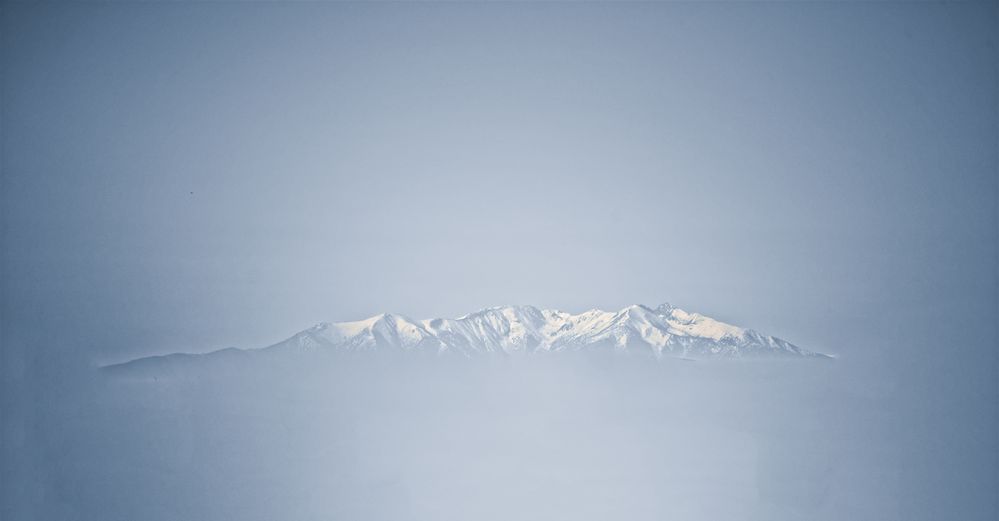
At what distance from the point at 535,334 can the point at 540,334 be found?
7 cm

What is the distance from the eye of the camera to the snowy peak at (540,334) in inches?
489

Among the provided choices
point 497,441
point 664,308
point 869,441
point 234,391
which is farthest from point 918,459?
point 234,391

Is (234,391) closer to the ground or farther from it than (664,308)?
closer to the ground

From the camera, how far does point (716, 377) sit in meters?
12.8

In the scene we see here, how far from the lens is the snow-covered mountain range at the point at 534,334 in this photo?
40.8 ft

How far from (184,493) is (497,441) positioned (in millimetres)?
4113

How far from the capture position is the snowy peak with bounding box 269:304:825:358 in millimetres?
12430

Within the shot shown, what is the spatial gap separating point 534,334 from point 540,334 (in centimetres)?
8

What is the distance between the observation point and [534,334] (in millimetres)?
12539

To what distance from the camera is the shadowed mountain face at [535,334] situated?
12.4 metres

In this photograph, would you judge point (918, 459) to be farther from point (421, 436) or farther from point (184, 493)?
point (184, 493)

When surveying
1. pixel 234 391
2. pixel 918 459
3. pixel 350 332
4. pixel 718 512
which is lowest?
pixel 718 512

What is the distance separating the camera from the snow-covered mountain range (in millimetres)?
12430

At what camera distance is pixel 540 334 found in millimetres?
12547
